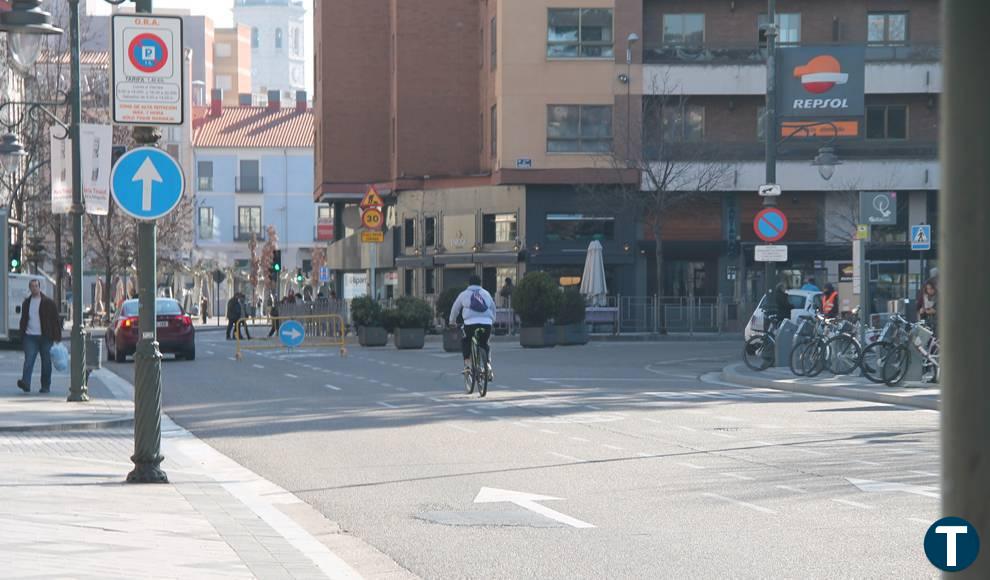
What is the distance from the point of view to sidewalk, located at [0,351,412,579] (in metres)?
7.75

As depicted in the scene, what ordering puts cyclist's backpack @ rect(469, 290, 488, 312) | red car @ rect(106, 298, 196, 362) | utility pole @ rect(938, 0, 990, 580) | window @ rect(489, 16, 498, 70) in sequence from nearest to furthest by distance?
utility pole @ rect(938, 0, 990, 580) < cyclist's backpack @ rect(469, 290, 488, 312) < red car @ rect(106, 298, 196, 362) < window @ rect(489, 16, 498, 70)

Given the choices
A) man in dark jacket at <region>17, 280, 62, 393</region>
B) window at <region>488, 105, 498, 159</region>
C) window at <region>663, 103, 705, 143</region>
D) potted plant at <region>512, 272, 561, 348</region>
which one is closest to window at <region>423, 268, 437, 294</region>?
window at <region>488, 105, 498, 159</region>

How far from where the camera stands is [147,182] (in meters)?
12.0

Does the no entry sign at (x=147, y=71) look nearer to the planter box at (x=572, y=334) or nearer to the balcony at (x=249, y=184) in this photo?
the planter box at (x=572, y=334)

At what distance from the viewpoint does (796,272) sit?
54.2m

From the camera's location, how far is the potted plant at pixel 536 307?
41312 millimetres

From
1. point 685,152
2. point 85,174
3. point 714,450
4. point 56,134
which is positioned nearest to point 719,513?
point 714,450

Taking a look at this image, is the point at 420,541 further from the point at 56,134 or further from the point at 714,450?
the point at 56,134

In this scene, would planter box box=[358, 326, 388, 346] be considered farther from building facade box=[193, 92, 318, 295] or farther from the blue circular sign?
building facade box=[193, 92, 318, 295]

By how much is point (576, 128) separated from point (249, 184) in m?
58.7

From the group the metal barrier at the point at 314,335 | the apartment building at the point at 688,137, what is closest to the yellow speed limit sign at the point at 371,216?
the metal barrier at the point at 314,335

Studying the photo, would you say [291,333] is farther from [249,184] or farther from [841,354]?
[249,184]

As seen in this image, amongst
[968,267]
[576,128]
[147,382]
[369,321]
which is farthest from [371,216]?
[968,267]

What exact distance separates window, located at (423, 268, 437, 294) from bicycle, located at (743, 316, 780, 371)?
99.3ft
